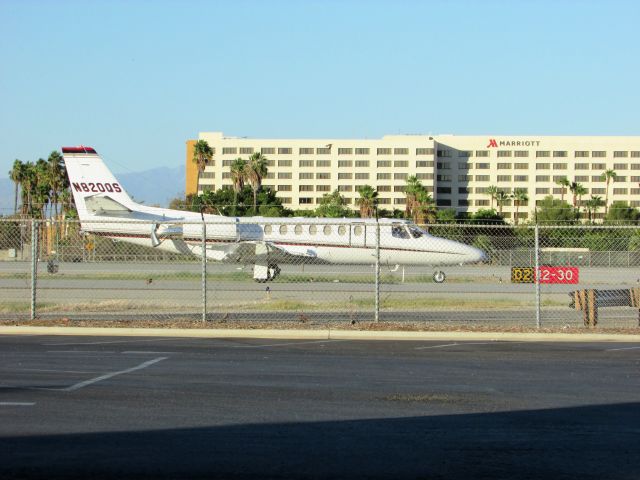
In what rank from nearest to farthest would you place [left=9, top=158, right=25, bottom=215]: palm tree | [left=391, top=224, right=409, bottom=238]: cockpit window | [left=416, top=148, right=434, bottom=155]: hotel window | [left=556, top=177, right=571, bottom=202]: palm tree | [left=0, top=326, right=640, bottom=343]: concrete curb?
[left=0, top=326, right=640, bottom=343]: concrete curb < [left=391, top=224, right=409, bottom=238]: cockpit window < [left=9, top=158, right=25, bottom=215]: palm tree < [left=556, top=177, right=571, bottom=202]: palm tree < [left=416, top=148, right=434, bottom=155]: hotel window

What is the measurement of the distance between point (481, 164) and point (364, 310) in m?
99.8

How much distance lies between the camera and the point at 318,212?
97.8 meters

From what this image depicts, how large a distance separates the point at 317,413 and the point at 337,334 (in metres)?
7.58

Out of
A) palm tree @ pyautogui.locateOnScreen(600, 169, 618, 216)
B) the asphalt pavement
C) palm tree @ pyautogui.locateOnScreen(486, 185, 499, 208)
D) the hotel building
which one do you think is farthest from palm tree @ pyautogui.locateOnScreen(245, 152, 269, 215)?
the asphalt pavement

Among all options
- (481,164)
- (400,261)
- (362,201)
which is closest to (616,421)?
(400,261)

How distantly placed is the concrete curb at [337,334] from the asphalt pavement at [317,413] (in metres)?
1.96

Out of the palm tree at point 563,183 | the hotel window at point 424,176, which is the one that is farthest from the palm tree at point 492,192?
the hotel window at point 424,176

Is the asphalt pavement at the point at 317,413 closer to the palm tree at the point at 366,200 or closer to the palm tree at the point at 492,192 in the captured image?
the palm tree at the point at 366,200

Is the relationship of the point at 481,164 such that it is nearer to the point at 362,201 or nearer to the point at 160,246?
the point at 362,201

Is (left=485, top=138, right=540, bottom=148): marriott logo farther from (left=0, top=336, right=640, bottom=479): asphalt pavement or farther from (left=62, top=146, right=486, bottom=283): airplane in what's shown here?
(left=0, top=336, right=640, bottom=479): asphalt pavement

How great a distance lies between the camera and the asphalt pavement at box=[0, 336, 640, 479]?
7.14 meters

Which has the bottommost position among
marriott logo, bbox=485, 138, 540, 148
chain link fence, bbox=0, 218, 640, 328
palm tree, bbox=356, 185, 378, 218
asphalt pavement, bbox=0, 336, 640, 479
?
asphalt pavement, bbox=0, 336, 640, 479

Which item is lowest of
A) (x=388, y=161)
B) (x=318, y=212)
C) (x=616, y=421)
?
(x=616, y=421)

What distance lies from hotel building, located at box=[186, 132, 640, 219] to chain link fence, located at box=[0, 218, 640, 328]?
217 feet
